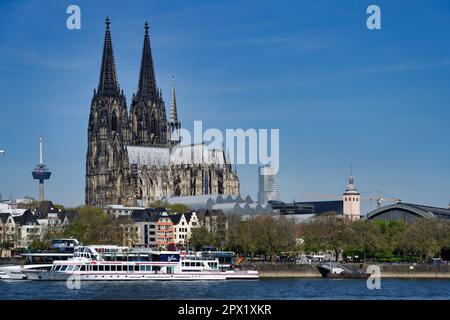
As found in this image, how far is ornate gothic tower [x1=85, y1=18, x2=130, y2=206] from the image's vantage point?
520ft

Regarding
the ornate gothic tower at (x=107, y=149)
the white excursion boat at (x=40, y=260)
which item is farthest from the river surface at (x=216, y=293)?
the ornate gothic tower at (x=107, y=149)

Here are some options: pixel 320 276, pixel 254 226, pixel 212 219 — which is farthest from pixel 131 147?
pixel 320 276

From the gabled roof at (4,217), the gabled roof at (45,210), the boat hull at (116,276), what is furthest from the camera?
the gabled roof at (45,210)

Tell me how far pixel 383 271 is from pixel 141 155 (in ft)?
287

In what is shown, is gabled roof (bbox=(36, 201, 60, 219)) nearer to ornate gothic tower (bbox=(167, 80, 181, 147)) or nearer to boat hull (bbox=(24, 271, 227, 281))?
ornate gothic tower (bbox=(167, 80, 181, 147))

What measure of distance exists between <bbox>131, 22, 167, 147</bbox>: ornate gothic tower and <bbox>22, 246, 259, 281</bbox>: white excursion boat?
92.3m

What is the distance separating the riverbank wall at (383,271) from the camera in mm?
78500

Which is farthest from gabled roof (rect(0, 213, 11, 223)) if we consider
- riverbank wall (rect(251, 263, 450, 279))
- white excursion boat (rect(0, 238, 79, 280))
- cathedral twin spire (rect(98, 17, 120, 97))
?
riverbank wall (rect(251, 263, 450, 279))

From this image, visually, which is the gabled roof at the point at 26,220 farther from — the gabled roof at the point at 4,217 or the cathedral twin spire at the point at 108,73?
the cathedral twin spire at the point at 108,73

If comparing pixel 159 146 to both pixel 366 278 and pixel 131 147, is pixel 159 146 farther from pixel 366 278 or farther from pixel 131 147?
pixel 366 278

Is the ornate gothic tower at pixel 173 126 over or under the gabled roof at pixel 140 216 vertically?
over

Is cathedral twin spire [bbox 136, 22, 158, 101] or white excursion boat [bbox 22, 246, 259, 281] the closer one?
white excursion boat [bbox 22, 246, 259, 281]

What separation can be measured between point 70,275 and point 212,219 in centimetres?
6509
